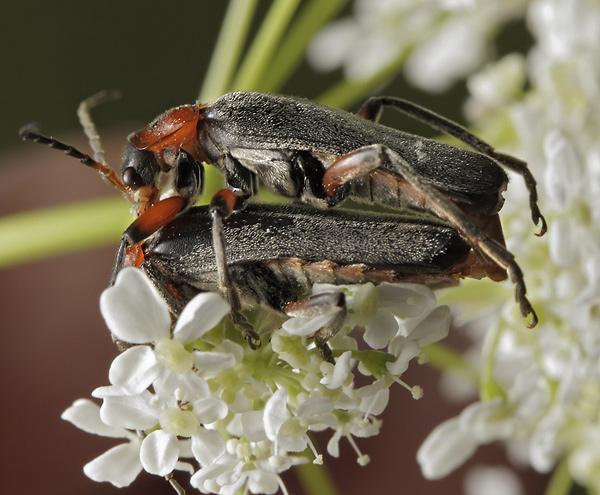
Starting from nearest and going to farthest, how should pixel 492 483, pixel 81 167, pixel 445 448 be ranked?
pixel 445 448 < pixel 492 483 < pixel 81 167

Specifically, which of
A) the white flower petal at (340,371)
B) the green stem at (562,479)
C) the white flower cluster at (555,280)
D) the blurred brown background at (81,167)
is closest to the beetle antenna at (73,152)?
the white flower petal at (340,371)

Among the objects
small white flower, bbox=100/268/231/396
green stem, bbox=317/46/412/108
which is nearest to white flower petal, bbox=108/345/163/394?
small white flower, bbox=100/268/231/396

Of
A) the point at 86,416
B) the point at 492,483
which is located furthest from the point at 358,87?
the point at 492,483

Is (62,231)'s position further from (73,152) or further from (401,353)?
(401,353)

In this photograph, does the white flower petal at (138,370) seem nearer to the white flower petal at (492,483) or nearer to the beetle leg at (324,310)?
the beetle leg at (324,310)

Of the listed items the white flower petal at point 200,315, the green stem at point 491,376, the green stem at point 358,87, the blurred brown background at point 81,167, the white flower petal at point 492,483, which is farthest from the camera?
the blurred brown background at point 81,167

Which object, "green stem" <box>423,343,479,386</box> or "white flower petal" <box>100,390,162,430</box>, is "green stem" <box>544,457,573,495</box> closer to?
"green stem" <box>423,343,479,386</box>
